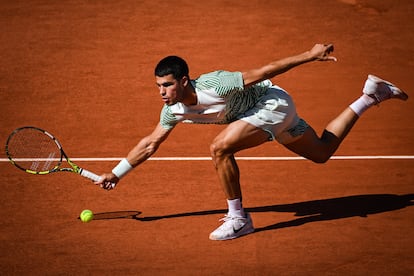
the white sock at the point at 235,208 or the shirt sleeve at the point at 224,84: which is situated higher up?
the shirt sleeve at the point at 224,84

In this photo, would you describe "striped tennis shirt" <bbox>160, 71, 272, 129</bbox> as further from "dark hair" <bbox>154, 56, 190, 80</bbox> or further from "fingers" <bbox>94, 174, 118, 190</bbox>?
"fingers" <bbox>94, 174, 118, 190</bbox>

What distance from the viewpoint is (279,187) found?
8.74m

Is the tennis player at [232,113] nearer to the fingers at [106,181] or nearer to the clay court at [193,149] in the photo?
the fingers at [106,181]

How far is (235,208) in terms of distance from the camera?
24.9ft

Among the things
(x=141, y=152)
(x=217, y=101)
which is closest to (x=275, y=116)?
(x=217, y=101)

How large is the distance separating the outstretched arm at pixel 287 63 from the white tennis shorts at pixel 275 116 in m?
0.36

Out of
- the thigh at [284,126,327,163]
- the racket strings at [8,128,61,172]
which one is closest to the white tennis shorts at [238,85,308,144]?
the thigh at [284,126,327,163]

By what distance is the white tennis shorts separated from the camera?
7453 millimetres

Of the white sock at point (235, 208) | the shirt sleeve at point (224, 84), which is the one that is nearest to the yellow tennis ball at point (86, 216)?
the white sock at point (235, 208)

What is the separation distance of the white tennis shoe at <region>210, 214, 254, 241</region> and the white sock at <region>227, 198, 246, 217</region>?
0.14ft

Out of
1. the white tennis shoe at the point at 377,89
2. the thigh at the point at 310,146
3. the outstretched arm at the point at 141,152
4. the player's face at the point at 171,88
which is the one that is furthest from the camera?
the white tennis shoe at the point at 377,89

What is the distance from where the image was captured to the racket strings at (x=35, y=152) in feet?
28.8

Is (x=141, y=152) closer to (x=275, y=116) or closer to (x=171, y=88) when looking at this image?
(x=171, y=88)

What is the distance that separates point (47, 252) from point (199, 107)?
6.87 ft
